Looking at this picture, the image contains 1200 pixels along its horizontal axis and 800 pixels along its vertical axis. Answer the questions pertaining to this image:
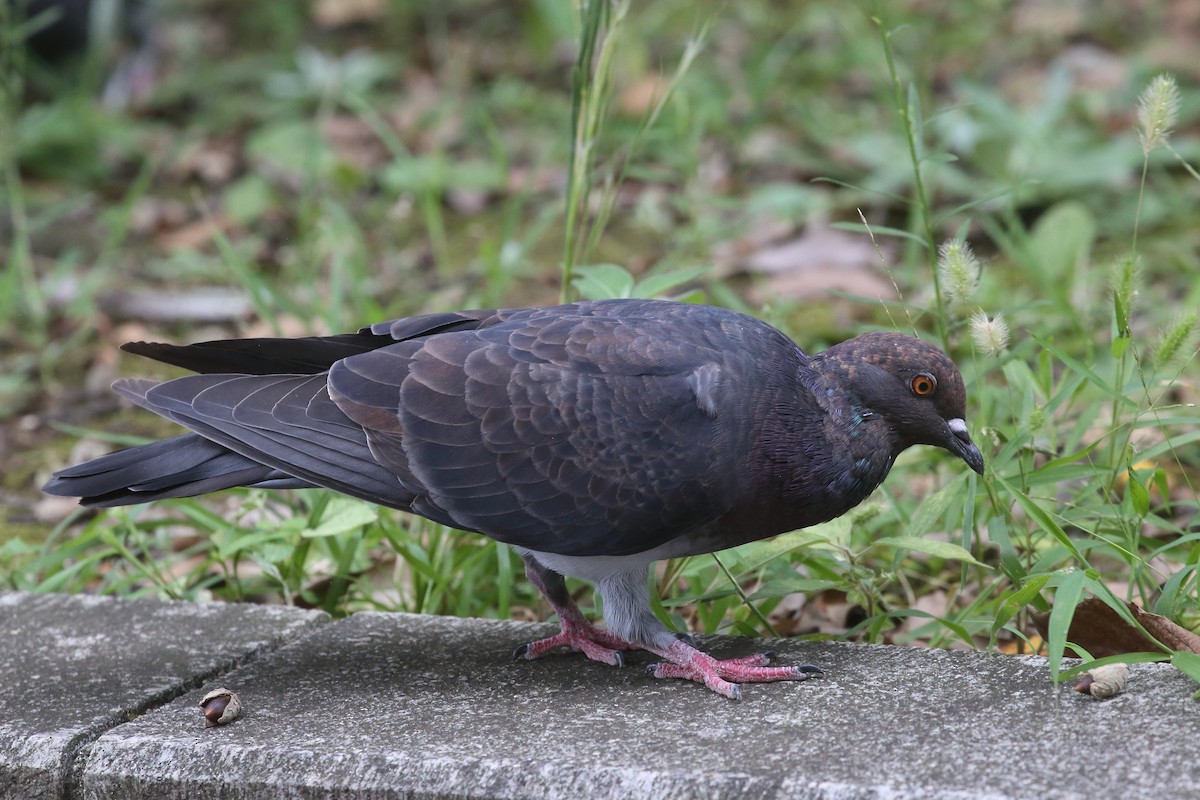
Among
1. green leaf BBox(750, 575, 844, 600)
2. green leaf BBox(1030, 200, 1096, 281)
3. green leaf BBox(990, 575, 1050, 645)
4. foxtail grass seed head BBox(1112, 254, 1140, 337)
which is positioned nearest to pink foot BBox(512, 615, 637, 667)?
green leaf BBox(750, 575, 844, 600)

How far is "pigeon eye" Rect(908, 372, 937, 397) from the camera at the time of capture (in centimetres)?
265

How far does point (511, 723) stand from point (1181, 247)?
386 centimetres

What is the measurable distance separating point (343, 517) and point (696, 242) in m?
2.12

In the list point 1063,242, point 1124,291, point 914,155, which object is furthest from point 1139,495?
point 1063,242

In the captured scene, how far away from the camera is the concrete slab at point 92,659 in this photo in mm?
2414

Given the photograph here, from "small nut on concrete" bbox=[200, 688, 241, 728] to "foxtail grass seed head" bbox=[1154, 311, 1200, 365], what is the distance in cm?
188

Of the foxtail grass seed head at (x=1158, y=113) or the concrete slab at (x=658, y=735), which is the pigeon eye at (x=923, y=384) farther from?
the foxtail grass seed head at (x=1158, y=113)

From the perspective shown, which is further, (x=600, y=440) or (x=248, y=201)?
(x=248, y=201)

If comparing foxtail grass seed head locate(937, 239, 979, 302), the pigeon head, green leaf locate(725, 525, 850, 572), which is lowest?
green leaf locate(725, 525, 850, 572)

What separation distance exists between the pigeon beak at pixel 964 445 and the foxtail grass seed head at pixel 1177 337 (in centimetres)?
39

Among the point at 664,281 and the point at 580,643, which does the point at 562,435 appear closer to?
the point at 580,643

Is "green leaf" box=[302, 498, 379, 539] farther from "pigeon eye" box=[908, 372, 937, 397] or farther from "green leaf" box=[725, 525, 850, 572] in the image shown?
"pigeon eye" box=[908, 372, 937, 397]

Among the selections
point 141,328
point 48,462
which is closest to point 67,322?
point 141,328

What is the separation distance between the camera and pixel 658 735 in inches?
91.1
